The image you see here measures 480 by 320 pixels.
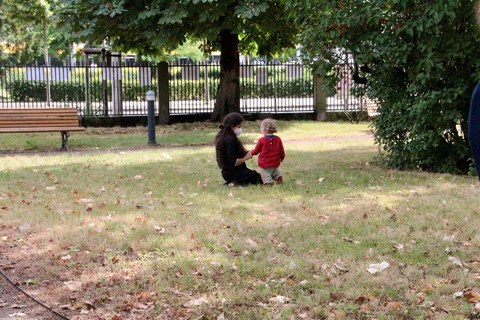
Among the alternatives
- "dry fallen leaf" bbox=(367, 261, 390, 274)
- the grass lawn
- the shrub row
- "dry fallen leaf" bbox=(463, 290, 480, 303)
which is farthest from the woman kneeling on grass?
the shrub row

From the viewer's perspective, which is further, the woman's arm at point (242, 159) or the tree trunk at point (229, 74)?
the tree trunk at point (229, 74)

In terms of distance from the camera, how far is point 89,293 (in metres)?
5.63

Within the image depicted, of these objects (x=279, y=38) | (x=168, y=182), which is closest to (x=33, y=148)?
(x=168, y=182)

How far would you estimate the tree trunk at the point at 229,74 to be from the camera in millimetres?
22844

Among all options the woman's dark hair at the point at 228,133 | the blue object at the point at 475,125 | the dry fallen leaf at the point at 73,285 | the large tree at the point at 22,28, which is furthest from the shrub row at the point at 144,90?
the blue object at the point at 475,125

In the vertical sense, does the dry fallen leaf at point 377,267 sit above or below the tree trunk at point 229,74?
below

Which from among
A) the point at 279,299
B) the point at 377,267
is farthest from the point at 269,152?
the point at 279,299

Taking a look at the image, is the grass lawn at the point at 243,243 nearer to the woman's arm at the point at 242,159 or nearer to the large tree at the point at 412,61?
the woman's arm at the point at 242,159

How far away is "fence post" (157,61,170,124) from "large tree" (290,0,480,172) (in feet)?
35.9

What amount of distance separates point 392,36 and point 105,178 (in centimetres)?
489

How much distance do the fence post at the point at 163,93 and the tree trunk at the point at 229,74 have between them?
5.56ft

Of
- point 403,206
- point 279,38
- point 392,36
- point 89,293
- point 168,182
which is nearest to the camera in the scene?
point 89,293

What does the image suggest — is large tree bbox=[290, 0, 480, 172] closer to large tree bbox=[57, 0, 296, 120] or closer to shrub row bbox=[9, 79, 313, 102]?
large tree bbox=[57, 0, 296, 120]

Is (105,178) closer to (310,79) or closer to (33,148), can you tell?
(33,148)
